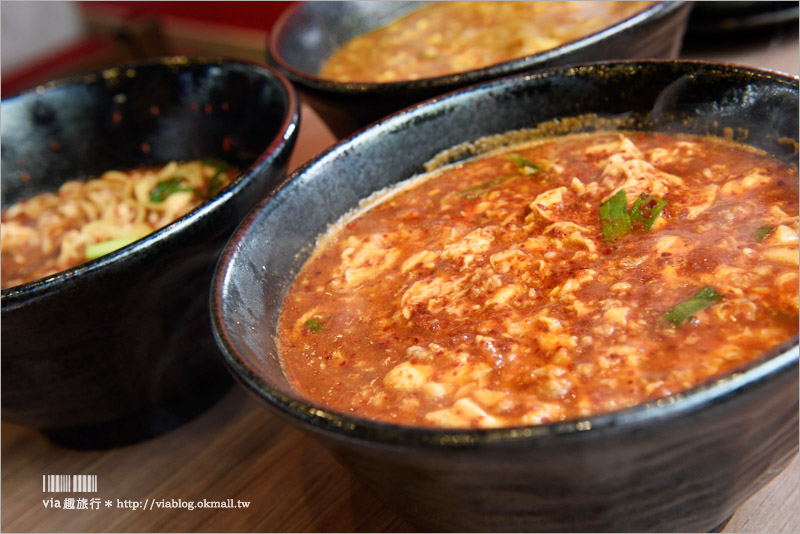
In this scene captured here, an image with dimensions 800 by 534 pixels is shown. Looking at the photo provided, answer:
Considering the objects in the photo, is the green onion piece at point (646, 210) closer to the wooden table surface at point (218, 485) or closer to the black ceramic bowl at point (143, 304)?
the wooden table surface at point (218, 485)

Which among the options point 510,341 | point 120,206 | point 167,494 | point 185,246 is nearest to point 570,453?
point 510,341

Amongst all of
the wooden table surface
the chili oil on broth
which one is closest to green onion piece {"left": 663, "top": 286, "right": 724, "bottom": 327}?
the chili oil on broth

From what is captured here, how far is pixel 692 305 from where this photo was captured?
1269 millimetres

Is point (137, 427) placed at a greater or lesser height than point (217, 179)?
lesser

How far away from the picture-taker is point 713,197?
5.11 ft

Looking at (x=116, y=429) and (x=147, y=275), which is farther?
(x=116, y=429)

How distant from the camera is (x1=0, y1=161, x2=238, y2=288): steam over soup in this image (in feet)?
7.31

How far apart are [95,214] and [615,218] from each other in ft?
5.45

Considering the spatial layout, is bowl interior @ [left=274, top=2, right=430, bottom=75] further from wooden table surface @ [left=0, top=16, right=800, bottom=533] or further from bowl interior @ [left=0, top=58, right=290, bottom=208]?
wooden table surface @ [left=0, top=16, right=800, bottom=533]

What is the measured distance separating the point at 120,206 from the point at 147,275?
0.88 m

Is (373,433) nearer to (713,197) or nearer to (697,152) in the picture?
(713,197)

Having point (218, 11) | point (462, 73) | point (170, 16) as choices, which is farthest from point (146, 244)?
point (170, 16)

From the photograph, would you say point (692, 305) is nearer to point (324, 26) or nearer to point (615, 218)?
point (615, 218)

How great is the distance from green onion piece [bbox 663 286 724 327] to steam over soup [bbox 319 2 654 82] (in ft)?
4.79
